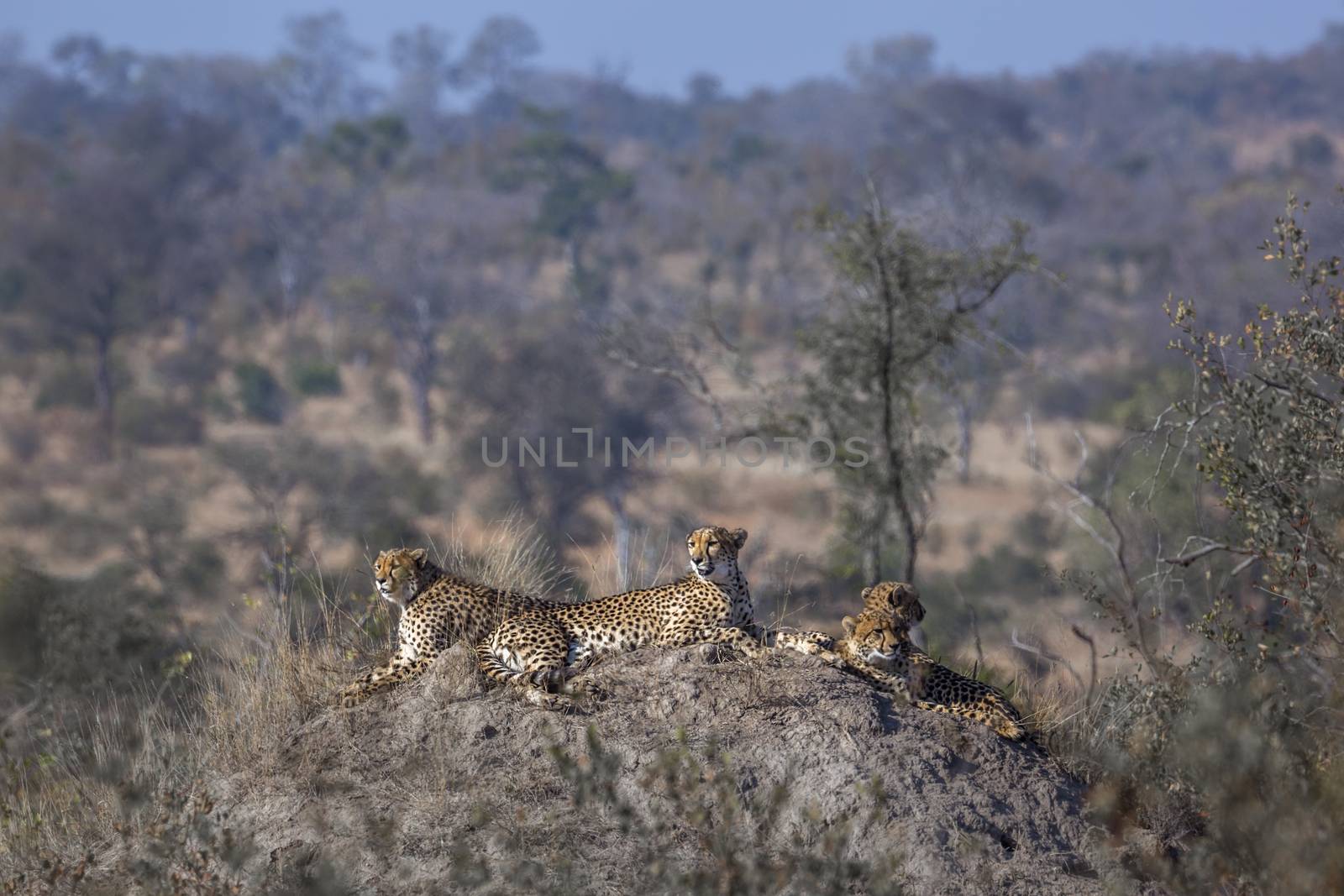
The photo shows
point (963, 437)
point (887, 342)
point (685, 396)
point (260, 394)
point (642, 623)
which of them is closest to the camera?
point (642, 623)

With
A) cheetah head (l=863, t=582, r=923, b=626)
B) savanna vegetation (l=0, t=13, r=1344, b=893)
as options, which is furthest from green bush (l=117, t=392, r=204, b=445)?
cheetah head (l=863, t=582, r=923, b=626)

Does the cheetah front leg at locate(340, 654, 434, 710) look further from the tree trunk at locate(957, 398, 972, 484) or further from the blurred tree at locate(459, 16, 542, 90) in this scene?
the blurred tree at locate(459, 16, 542, 90)

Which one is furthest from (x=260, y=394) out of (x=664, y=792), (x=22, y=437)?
(x=664, y=792)

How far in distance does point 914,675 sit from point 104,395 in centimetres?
3410

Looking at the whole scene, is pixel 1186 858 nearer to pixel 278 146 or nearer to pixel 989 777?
pixel 989 777

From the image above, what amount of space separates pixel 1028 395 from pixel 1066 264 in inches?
381

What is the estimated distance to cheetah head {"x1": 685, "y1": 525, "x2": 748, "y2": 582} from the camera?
6883 mm

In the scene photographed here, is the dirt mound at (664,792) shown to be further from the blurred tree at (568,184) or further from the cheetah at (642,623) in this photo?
the blurred tree at (568,184)

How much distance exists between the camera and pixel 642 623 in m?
7.05

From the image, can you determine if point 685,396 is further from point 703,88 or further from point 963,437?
point 703,88

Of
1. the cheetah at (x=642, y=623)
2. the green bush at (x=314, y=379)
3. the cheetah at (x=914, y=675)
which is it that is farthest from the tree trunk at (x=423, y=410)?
the cheetah at (x=914, y=675)

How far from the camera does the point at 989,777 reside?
20.0 ft

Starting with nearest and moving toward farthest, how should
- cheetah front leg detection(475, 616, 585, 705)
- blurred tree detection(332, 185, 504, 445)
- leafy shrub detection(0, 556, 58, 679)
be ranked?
1. cheetah front leg detection(475, 616, 585, 705)
2. leafy shrub detection(0, 556, 58, 679)
3. blurred tree detection(332, 185, 504, 445)

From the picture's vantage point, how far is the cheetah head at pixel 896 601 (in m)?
6.89
